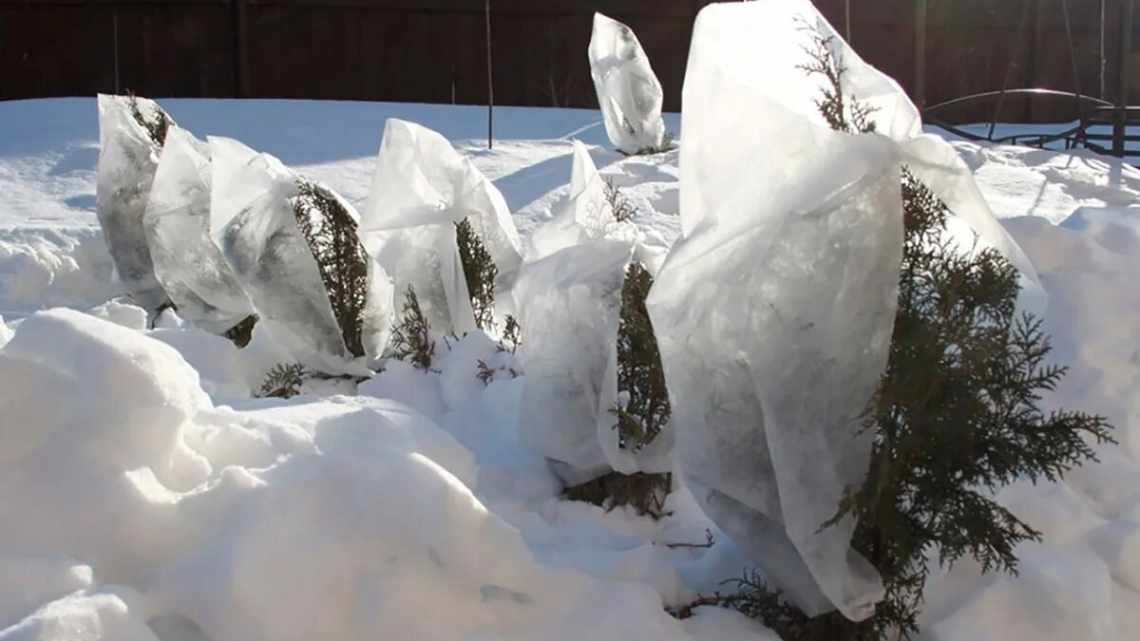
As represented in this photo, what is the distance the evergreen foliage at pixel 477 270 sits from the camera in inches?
167

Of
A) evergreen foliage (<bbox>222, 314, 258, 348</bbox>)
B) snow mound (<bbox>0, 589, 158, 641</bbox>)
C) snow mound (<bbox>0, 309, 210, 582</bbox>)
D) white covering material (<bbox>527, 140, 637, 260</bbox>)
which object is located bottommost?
evergreen foliage (<bbox>222, 314, 258, 348</bbox>)

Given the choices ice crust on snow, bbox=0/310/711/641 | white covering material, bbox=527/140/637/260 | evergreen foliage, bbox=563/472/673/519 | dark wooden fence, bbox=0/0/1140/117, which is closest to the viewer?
ice crust on snow, bbox=0/310/711/641

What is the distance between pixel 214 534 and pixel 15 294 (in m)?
4.12

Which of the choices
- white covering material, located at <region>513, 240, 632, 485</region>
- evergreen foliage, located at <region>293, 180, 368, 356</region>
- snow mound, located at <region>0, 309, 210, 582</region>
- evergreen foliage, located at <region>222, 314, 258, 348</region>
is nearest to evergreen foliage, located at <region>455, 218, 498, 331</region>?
evergreen foliage, located at <region>293, 180, 368, 356</region>

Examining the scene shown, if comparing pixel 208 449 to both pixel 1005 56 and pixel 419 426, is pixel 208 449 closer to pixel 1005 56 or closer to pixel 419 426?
pixel 419 426

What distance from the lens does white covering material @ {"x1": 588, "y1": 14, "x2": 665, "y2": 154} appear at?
8.97m

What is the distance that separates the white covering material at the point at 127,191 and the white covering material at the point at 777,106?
3.20 m

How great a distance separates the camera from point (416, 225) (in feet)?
13.1

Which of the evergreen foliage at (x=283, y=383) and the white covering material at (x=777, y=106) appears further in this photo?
the evergreen foliage at (x=283, y=383)

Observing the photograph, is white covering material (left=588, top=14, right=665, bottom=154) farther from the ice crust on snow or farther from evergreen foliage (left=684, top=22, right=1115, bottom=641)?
the ice crust on snow

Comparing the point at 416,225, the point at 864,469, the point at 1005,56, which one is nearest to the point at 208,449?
the point at 864,469

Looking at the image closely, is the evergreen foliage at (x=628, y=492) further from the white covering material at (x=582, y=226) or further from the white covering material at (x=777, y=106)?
the white covering material at (x=777, y=106)

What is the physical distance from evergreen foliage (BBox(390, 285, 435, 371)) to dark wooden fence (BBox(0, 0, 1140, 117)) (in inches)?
265

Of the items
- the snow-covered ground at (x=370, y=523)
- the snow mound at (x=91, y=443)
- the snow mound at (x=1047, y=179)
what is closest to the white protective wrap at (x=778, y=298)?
the snow-covered ground at (x=370, y=523)
